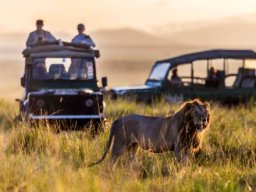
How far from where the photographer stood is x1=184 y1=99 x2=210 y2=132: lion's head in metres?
10.8

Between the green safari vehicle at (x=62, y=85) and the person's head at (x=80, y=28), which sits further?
the person's head at (x=80, y=28)

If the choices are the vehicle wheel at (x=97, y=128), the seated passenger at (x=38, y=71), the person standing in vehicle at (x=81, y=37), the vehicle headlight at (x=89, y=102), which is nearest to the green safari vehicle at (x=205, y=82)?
the person standing in vehicle at (x=81, y=37)

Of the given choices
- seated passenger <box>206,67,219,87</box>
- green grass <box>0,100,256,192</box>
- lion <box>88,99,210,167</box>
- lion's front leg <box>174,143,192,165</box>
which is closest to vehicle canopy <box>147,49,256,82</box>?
seated passenger <box>206,67,219,87</box>

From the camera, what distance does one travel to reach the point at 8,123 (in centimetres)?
1731

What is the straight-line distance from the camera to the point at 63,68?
53.8ft

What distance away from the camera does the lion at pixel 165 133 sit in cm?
Answer: 1084

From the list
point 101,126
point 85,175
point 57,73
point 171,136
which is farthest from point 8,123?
point 85,175

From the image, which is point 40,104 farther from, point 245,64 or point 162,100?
point 245,64

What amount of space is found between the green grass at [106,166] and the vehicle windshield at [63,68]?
1.36 metres

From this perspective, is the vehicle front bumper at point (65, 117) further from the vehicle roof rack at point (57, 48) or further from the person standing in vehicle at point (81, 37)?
the person standing in vehicle at point (81, 37)

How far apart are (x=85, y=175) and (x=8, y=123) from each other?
325 inches

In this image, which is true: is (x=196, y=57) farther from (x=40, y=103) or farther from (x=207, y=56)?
(x=40, y=103)

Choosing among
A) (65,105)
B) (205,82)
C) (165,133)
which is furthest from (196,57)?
(165,133)

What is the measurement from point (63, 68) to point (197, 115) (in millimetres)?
6103
